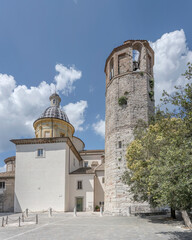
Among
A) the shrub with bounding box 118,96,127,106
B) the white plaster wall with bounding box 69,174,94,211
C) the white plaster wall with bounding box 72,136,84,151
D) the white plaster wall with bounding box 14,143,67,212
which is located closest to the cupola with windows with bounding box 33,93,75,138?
the white plaster wall with bounding box 72,136,84,151

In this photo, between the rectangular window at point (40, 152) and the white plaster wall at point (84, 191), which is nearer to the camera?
the white plaster wall at point (84, 191)

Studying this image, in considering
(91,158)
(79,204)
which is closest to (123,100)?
(79,204)

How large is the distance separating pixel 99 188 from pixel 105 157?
6010 millimetres

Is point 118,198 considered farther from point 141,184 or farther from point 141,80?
point 141,80

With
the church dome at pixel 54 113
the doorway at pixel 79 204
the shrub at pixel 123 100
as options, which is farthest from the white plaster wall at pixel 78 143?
the shrub at pixel 123 100

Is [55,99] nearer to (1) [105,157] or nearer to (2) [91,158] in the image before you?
(2) [91,158]

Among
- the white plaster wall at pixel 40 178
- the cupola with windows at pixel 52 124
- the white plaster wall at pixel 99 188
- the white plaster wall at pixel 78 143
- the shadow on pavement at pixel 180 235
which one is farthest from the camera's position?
the white plaster wall at pixel 78 143

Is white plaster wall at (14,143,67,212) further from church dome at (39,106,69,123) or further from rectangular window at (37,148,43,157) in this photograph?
church dome at (39,106,69,123)

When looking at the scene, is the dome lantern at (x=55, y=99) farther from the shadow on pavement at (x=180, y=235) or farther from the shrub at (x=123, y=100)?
the shadow on pavement at (x=180, y=235)

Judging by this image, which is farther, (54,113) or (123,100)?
(54,113)

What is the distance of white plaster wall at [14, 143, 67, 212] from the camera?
87.1 ft

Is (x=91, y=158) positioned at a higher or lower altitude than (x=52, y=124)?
lower

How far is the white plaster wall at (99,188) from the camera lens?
2923cm

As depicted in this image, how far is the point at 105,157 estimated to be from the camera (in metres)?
25.7
